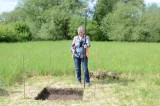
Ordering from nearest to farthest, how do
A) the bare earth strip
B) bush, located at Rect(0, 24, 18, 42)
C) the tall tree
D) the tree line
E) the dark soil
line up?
the bare earth strip
the dark soil
bush, located at Rect(0, 24, 18, 42)
the tree line
the tall tree

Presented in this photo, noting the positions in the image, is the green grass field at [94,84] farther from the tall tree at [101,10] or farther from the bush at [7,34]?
the tall tree at [101,10]

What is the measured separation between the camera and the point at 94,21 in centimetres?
4822

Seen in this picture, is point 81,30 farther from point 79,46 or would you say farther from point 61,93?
point 61,93

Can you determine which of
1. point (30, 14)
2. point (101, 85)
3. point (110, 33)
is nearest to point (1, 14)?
point (30, 14)

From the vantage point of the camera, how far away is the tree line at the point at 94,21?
45.4 m

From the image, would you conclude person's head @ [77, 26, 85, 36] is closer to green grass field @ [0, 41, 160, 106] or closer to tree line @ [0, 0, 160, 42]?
green grass field @ [0, 41, 160, 106]

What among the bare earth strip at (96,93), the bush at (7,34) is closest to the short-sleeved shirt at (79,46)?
the bare earth strip at (96,93)

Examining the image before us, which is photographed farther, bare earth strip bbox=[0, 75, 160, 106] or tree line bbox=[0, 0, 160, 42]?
tree line bbox=[0, 0, 160, 42]

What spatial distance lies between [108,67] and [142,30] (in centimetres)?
3361

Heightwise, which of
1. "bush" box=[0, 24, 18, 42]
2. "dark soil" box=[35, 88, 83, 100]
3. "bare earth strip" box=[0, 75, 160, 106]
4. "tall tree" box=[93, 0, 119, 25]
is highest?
"tall tree" box=[93, 0, 119, 25]

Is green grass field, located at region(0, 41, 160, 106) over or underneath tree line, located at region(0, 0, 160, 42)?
underneath

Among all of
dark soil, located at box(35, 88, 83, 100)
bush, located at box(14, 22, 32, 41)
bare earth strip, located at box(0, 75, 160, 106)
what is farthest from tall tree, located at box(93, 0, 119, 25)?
dark soil, located at box(35, 88, 83, 100)

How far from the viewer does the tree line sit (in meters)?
45.4

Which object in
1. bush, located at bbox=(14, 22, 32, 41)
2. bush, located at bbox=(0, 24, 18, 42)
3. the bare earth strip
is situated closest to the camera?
the bare earth strip
